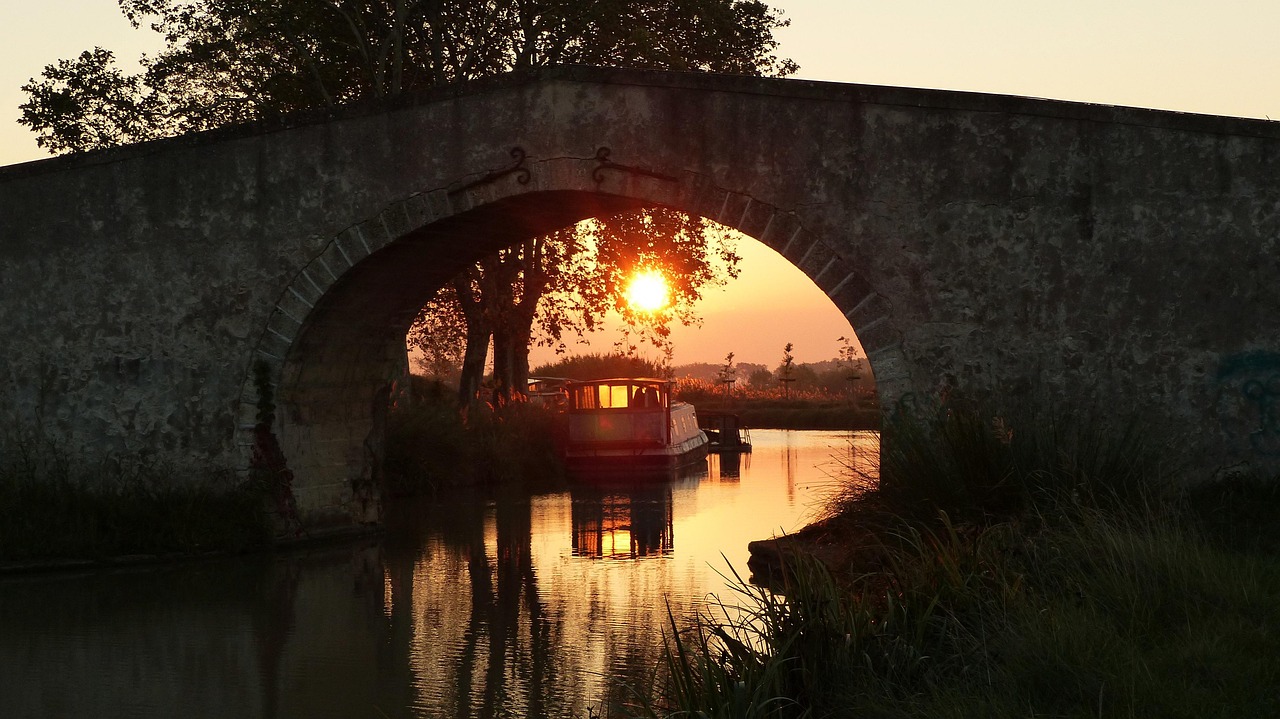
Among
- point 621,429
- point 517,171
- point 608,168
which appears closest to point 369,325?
point 517,171

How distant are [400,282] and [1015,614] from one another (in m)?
7.93

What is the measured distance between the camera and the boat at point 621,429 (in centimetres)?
2059

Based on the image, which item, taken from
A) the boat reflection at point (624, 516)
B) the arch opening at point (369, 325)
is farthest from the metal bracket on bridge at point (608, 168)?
the boat reflection at point (624, 516)

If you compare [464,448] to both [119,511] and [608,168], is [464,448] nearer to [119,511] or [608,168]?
[119,511]

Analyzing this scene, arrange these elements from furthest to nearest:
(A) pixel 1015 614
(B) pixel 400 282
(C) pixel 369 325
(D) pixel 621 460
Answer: (D) pixel 621 460 → (C) pixel 369 325 → (B) pixel 400 282 → (A) pixel 1015 614

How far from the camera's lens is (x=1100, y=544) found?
5.89 metres

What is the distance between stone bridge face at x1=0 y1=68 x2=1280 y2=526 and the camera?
29.8 feet

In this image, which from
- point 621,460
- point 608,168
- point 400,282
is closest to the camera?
point 608,168

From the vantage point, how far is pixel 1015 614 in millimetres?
5195

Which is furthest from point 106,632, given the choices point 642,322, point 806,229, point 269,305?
point 642,322

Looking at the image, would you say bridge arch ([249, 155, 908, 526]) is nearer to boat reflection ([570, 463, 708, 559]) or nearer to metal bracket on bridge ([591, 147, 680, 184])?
metal bracket on bridge ([591, 147, 680, 184])

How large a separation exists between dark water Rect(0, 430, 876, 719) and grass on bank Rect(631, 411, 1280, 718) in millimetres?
824

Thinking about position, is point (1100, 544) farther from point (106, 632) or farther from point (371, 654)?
point (106, 632)

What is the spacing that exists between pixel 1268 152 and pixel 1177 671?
5.54 m
